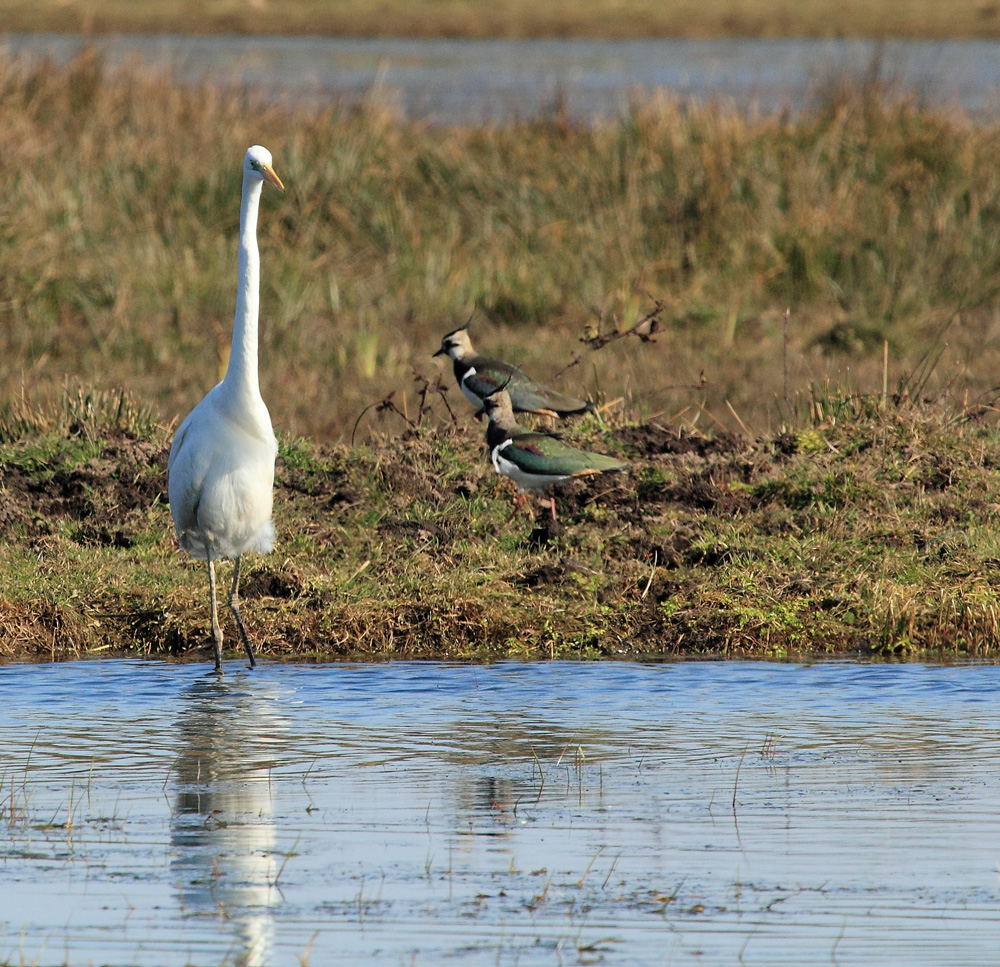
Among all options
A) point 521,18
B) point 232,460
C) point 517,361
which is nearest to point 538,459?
point 232,460

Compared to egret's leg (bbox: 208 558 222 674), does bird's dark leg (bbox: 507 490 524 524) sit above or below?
above

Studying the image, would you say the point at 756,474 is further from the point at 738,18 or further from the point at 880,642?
the point at 738,18

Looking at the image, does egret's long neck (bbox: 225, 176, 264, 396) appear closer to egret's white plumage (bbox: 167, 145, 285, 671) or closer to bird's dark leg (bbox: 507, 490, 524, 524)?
egret's white plumage (bbox: 167, 145, 285, 671)

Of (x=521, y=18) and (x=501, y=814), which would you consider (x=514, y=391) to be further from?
(x=521, y=18)

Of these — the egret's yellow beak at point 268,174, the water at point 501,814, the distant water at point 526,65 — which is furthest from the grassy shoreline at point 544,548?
the distant water at point 526,65

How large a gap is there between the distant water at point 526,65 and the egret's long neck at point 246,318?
11.8 metres

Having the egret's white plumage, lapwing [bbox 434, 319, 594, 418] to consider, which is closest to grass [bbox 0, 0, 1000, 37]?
lapwing [bbox 434, 319, 594, 418]

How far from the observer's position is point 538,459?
28.9 feet

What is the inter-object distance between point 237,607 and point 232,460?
72cm

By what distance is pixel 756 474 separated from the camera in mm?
9547

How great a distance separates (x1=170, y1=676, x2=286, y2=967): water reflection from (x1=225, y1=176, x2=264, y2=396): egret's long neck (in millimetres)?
1344

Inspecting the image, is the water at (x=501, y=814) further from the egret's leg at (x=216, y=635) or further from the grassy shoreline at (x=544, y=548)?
the grassy shoreline at (x=544, y=548)

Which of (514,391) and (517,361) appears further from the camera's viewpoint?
(517,361)

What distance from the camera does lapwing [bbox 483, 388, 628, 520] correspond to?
8812 millimetres
